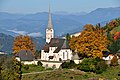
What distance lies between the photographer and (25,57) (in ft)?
207

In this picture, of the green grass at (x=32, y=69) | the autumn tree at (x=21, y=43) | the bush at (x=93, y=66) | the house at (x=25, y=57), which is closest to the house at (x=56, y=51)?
the autumn tree at (x=21, y=43)

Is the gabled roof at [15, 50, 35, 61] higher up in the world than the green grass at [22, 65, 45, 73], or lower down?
higher up

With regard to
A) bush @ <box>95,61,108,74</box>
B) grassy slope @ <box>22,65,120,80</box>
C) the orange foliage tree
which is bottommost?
grassy slope @ <box>22,65,120,80</box>

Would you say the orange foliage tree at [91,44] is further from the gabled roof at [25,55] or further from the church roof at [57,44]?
the gabled roof at [25,55]

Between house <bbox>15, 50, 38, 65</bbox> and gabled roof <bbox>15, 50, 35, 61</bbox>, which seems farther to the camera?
gabled roof <bbox>15, 50, 35, 61</bbox>

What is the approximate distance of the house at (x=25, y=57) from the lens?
204 ft

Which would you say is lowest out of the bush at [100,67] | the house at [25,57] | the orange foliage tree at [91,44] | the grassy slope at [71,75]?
the grassy slope at [71,75]

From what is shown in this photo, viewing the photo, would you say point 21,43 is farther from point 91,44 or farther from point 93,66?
Result: point 93,66

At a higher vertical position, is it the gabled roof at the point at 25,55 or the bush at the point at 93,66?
the gabled roof at the point at 25,55

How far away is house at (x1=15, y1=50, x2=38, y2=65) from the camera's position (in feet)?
204

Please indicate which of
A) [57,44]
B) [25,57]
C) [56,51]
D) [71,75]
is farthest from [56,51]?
[71,75]

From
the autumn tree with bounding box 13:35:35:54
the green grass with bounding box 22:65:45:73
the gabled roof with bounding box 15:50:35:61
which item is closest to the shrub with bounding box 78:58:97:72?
the green grass with bounding box 22:65:45:73

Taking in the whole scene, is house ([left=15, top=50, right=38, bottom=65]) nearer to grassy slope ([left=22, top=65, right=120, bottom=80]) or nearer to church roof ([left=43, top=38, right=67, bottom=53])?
church roof ([left=43, top=38, right=67, bottom=53])

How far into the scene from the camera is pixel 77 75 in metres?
46.6
